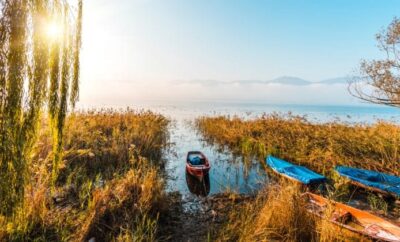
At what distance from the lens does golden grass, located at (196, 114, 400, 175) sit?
1103 cm

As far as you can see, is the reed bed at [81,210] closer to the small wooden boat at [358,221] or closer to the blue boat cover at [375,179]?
the small wooden boat at [358,221]

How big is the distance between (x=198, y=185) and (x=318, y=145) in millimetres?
6651

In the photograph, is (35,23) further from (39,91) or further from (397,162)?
(397,162)

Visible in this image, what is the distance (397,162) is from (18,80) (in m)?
12.4

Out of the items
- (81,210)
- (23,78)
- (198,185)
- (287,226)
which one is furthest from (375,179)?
(23,78)

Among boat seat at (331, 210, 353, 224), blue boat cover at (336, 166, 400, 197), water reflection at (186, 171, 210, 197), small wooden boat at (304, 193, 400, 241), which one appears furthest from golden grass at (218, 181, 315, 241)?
blue boat cover at (336, 166, 400, 197)

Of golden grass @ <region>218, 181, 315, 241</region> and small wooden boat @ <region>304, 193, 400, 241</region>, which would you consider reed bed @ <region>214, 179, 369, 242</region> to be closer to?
golden grass @ <region>218, 181, 315, 241</region>

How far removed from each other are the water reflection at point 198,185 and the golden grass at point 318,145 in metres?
4.70

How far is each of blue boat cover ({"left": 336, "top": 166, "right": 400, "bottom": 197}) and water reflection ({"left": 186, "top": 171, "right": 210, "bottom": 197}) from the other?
15.9ft

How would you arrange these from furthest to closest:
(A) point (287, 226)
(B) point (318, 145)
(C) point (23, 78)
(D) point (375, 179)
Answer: (B) point (318, 145)
(D) point (375, 179)
(A) point (287, 226)
(C) point (23, 78)

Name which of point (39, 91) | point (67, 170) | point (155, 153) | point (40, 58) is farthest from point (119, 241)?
point (155, 153)

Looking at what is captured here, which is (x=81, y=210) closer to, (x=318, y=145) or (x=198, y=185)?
(x=198, y=185)

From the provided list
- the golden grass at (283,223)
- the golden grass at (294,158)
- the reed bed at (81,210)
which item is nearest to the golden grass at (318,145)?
the golden grass at (294,158)

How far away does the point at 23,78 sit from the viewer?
2.55 m
